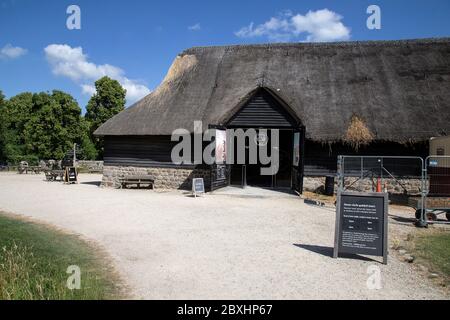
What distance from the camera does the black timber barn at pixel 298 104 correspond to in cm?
1612

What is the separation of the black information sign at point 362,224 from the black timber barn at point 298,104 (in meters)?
9.46

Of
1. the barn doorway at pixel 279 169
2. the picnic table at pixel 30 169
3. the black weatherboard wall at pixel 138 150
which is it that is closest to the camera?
the black weatherboard wall at pixel 138 150

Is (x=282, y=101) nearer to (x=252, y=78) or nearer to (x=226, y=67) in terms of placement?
(x=252, y=78)

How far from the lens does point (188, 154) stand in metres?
17.8

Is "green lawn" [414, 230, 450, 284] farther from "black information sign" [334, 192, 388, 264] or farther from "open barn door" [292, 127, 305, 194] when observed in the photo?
"open barn door" [292, 127, 305, 194]

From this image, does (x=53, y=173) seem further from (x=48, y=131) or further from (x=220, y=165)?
(x=48, y=131)

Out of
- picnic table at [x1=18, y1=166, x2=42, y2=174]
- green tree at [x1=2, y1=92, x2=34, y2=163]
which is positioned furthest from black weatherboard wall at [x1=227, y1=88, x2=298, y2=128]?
green tree at [x1=2, y1=92, x2=34, y2=163]

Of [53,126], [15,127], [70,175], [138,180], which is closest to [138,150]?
[138,180]

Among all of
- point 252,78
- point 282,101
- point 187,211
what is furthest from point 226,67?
point 187,211

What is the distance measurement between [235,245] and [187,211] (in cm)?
429

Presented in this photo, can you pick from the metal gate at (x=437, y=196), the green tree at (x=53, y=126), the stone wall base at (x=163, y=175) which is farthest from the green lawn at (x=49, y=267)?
the green tree at (x=53, y=126)

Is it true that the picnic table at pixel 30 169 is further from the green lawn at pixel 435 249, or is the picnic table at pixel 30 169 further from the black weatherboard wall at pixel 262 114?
the green lawn at pixel 435 249

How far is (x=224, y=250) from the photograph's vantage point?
7039mm
